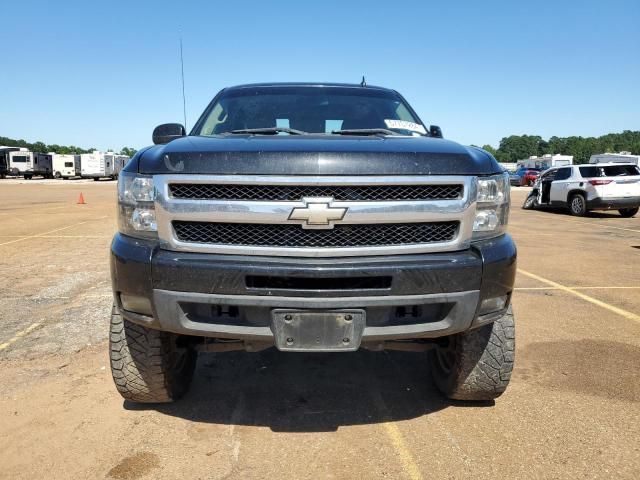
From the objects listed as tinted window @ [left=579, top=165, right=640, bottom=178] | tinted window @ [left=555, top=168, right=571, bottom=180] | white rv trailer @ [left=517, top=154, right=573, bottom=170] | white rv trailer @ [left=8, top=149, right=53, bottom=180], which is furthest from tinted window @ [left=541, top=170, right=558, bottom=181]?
white rv trailer @ [left=8, top=149, right=53, bottom=180]

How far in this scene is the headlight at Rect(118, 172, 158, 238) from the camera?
236cm

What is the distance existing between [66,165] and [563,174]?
48.7 meters

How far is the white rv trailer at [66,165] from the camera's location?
165ft

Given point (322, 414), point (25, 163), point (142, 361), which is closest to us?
point (142, 361)

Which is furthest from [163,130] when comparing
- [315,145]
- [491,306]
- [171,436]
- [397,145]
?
[491,306]

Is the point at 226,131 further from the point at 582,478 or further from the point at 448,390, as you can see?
the point at 582,478

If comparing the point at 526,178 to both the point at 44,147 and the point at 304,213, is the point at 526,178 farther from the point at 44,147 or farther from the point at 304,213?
the point at 44,147

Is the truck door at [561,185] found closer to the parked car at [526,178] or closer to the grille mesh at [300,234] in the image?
the grille mesh at [300,234]

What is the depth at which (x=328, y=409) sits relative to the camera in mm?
2922

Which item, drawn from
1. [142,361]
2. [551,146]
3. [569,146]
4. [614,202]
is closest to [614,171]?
[614,202]

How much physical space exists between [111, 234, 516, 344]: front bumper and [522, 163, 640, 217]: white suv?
46.0 ft

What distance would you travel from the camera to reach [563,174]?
1611cm

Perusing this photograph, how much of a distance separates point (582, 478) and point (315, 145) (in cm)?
198

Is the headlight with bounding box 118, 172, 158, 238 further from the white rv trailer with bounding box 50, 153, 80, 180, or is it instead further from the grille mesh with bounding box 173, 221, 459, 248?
the white rv trailer with bounding box 50, 153, 80, 180
